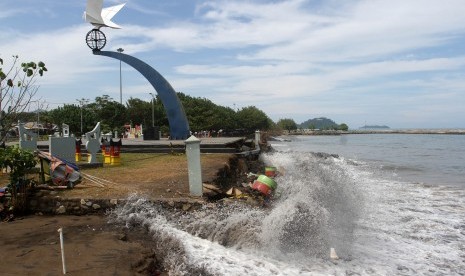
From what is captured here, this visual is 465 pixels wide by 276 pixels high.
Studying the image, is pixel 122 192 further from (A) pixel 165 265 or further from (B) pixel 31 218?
(A) pixel 165 265

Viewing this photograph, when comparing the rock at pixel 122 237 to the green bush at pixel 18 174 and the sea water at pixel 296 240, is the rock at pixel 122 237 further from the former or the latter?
the green bush at pixel 18 174

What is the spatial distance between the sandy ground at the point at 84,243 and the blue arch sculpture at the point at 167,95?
47.8 ft

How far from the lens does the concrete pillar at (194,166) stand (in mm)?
8133

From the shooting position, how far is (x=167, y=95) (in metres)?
23.8

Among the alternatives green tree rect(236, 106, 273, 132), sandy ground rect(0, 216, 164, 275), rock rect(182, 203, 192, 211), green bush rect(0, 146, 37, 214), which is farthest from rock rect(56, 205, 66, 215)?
green tree rect(236, 106, 273, 132)

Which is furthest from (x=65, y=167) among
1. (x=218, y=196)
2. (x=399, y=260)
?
(x=399, y=260)

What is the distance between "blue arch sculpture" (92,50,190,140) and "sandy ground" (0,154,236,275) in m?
14.6

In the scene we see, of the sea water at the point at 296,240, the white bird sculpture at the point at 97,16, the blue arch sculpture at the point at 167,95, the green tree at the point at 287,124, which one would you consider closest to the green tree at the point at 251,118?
the green tree at the point at 287,124

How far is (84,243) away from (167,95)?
18533mm

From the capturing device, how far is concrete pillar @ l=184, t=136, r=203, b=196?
8.13 metres

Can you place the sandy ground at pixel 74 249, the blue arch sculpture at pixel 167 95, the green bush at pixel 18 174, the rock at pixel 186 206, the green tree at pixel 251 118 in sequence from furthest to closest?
the green tree at pixel 251 118 < the blue arch sculpture at pixel 167 95 < the green bush at pixel 18 174 < the rock at pixel 186 206 < the sandy ground at pixel 74 249

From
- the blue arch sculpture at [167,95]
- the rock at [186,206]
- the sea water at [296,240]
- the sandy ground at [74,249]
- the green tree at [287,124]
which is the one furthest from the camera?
the green tree at [287,124]

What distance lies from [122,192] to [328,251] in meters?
4.23

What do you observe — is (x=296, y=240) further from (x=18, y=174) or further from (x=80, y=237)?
(x=18, y=174)
